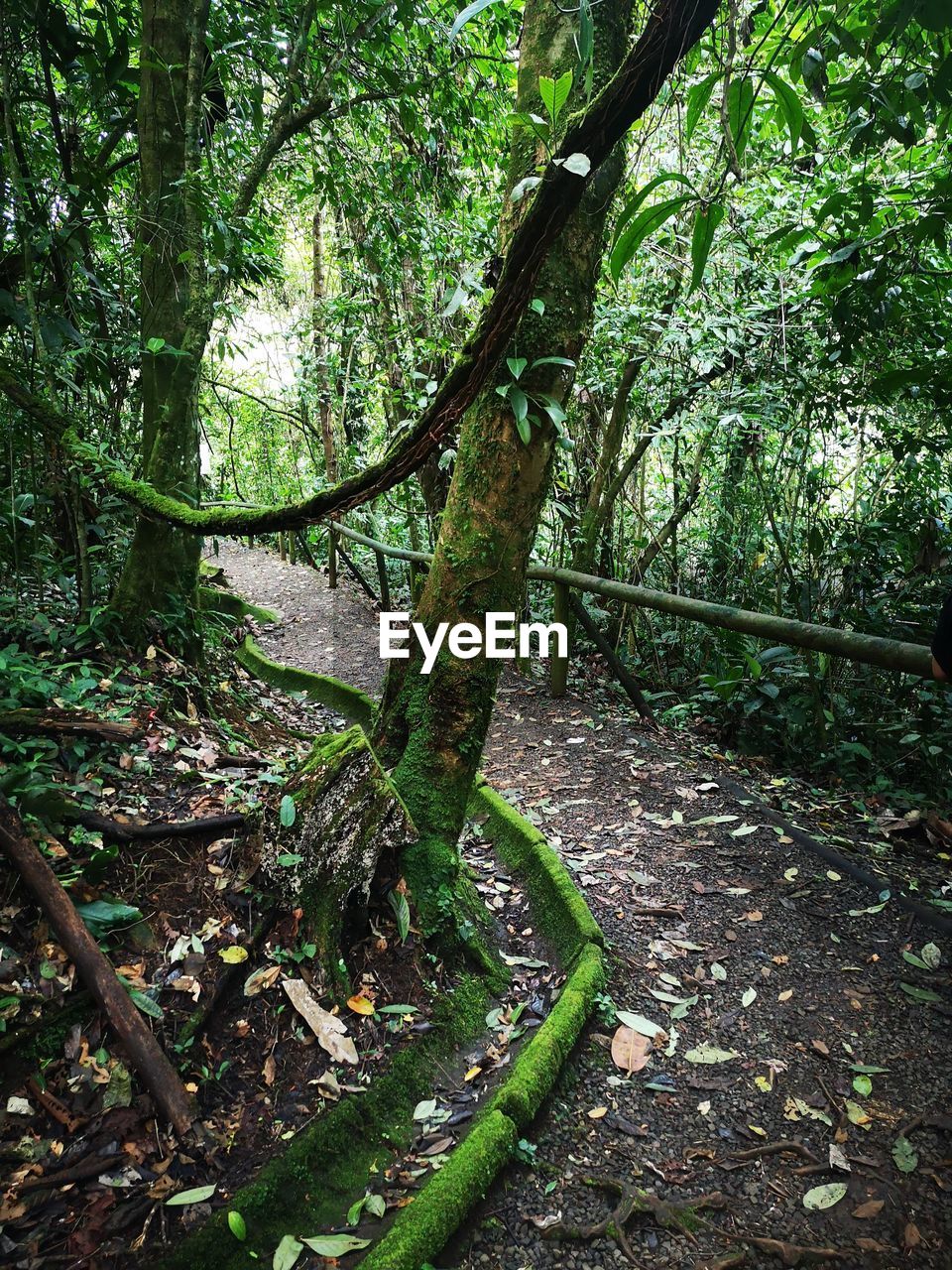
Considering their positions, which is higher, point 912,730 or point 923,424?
point 923,424

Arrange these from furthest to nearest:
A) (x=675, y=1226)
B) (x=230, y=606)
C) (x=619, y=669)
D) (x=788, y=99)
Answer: (x=230, y=606), (x=619, y=669), (x=675, y=1226), (x=788, y=99)

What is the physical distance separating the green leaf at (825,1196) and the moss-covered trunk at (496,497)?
1.21m

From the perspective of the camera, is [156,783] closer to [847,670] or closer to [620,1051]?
[620,1051]

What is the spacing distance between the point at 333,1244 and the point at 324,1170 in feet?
0.60

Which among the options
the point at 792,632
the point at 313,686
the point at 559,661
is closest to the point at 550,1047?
the point at 792,632

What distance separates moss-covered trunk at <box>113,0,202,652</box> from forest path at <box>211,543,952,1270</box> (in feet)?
6.95

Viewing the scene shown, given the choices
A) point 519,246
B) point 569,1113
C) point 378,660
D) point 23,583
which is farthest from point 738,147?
point 378,660

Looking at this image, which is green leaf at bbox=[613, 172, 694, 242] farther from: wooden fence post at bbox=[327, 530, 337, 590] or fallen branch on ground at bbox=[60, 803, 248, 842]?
wooden fence post at bbox=[327, 530, 337, 590]

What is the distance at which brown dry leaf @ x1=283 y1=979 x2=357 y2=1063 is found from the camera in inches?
79.7

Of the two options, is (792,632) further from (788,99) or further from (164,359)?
(164,359)

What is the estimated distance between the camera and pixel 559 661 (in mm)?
5109

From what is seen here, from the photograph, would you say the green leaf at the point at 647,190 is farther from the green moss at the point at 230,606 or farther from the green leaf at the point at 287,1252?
the green moss at the point at 230,606

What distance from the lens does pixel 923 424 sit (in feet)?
12.8

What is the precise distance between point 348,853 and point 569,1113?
0.94 metres
